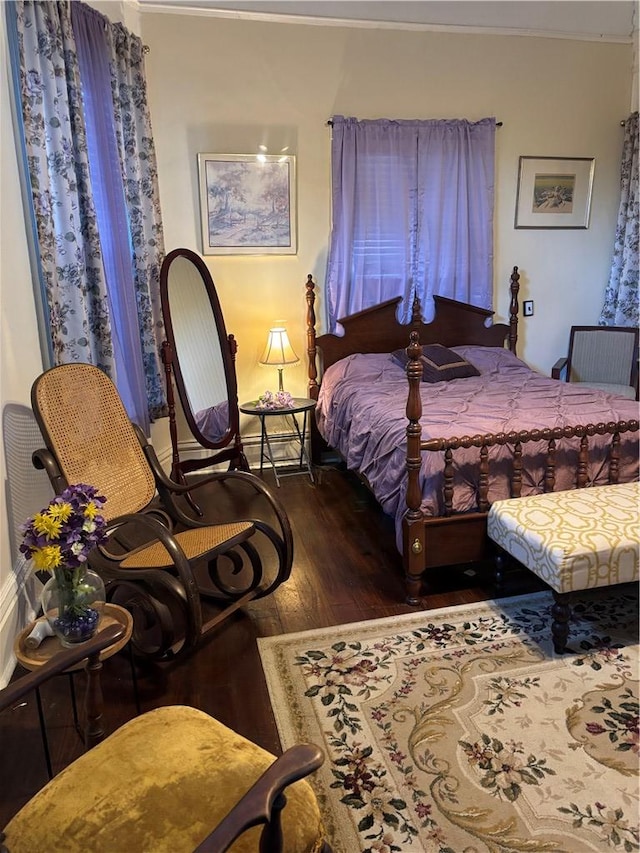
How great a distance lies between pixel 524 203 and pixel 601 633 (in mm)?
3330

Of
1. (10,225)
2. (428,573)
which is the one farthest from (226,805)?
(10,225)

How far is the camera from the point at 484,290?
4449 millimetres

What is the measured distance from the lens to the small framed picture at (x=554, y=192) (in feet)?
14.5

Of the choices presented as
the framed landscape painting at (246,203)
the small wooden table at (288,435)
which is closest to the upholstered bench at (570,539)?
the small wooden table at (288,435)

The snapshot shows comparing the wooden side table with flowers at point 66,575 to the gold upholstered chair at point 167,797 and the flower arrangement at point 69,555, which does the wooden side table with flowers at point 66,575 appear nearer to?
the flower arrangement at point 69,555

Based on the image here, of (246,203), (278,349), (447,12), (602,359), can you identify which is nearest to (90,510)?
(278,349)

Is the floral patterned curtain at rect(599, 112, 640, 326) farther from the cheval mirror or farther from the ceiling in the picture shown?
the cheval mirror

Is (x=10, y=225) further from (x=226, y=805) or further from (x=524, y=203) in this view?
(x=524, y=203)

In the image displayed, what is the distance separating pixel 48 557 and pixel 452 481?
1558 mm

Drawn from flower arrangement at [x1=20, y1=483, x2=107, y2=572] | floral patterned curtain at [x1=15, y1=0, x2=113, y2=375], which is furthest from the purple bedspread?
floral patterned curtain at [x1=15, y1=0, x2=113, y2=375]

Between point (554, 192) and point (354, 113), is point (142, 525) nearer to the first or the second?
point (354, 113)

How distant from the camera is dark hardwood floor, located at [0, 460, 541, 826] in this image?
5.94ft

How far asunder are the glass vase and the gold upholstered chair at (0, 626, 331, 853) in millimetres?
420

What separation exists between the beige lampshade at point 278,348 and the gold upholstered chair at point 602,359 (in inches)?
77.6
